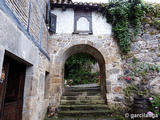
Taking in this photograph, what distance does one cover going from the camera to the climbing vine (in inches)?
150

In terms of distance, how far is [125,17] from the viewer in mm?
3885

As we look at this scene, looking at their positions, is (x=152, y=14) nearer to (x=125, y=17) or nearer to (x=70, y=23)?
(x=125, y=17)

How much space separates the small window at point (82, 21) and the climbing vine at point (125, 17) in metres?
0.82

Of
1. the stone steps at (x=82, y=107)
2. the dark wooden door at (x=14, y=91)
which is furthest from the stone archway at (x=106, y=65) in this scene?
Answer: the dark wooden door at (x=14, y=91)

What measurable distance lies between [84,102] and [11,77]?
2.71 meters

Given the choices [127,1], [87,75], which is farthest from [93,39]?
[87,75]

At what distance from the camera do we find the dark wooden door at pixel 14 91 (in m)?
1.97

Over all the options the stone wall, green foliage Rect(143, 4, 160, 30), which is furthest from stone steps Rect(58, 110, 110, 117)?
green foliage Rect(143, 4, 160, 30)

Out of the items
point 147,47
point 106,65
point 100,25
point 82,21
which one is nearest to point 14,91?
point 106,65

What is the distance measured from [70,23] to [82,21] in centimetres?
49

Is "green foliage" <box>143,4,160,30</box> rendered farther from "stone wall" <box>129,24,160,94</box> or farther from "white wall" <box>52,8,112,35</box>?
"white wall" <box>52,8,112,35</box>

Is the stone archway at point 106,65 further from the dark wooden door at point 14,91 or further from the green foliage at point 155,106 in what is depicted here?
the dark wooden door at point 14,91

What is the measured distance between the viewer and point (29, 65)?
2371 millimetres

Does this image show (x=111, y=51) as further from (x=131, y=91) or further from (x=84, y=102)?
(x=84, y=102)
